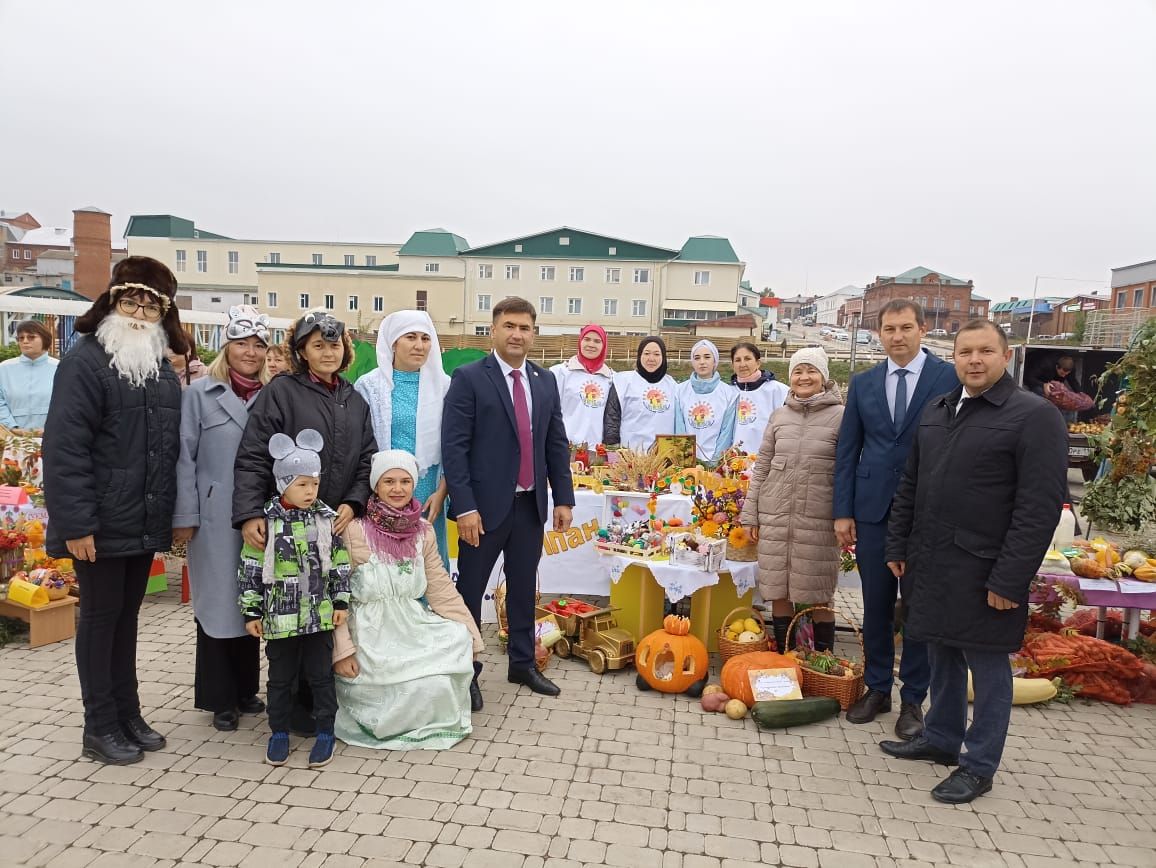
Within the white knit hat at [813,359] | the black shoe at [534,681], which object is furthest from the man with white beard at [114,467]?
the white knit hat at [813,359]

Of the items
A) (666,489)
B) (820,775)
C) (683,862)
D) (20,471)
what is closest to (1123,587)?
(820,775)

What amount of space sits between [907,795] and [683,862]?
3.86 ft

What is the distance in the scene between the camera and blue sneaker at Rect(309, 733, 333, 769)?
3.46 m

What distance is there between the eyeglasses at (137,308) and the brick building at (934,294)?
60.8 m

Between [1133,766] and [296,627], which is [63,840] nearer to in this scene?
[296,627]

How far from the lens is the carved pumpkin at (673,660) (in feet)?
14.5

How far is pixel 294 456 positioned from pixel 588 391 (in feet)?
14.1

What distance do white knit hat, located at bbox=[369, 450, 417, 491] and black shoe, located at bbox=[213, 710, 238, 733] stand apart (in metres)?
1.36

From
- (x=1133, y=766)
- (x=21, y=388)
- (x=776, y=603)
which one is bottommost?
(x=1133, y=766)

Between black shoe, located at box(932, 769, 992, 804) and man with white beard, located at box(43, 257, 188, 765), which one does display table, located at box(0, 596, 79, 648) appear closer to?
man with white beard, located at box(43, 257, 188, 765)

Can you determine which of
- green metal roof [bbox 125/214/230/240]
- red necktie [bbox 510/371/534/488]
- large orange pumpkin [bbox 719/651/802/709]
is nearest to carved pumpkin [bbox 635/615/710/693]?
large orange pumpkin [bbox 719/651/802/709]

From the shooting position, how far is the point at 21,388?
680cm

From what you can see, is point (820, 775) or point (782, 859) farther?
point (820, 775)

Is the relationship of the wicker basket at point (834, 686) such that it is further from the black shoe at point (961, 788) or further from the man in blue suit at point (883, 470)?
the black shoe at point (961, 788)
